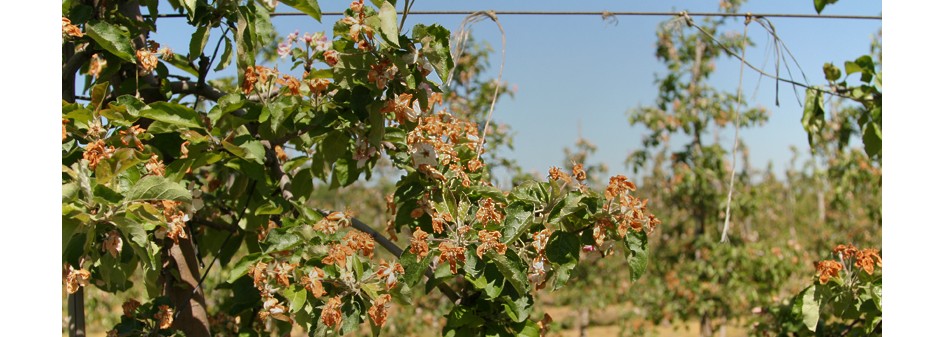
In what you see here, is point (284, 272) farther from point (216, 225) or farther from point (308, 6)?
point (216, 225)

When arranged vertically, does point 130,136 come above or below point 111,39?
below

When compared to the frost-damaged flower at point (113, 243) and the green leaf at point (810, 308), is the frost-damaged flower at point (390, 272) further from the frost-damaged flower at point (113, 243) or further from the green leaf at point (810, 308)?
the green leaf at point (810, 308)

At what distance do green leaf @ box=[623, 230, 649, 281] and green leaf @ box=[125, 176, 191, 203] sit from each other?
0.72m

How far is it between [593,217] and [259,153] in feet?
2.11

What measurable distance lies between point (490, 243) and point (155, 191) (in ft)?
1.71

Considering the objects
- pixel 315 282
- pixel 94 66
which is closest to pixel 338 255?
pixel 315 282

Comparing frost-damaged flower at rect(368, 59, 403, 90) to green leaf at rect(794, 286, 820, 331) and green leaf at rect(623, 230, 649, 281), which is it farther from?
green leaf at rect(794, 286, 820, 331)

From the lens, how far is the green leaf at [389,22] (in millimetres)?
1273

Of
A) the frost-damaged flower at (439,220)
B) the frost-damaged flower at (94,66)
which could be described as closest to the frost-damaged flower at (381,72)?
the frost-damaged flower at (439,220)

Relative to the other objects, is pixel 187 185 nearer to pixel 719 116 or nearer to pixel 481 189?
pixel 481 189

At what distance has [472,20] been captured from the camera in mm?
1974

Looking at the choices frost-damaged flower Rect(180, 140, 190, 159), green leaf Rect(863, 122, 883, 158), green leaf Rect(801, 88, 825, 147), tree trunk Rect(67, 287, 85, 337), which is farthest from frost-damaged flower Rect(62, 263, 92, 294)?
green leaf Rect(863, 122, 883, 158)

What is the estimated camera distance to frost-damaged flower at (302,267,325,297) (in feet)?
4.08

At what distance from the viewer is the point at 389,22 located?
1.28 meters
